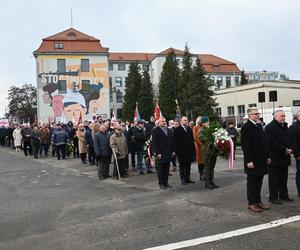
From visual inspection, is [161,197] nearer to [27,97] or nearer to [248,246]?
[248,246]

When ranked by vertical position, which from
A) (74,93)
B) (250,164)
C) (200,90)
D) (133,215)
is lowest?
(133,215)

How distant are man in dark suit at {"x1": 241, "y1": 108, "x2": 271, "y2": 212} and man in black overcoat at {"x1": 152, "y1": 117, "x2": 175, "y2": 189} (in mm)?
3314

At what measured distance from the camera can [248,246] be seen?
5.65 metres

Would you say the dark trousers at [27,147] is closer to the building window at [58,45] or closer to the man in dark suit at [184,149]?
the man in dark suit at [184,149]

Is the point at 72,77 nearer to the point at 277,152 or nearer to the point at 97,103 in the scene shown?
the point at 97,103

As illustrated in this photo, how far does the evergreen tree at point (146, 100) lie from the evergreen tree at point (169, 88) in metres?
3.15

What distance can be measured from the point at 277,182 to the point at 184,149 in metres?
3.36

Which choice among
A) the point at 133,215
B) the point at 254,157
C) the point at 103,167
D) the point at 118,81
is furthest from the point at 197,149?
the point at 118,81

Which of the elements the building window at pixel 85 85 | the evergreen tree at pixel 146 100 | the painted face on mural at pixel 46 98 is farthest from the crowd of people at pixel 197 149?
the building window at pixel 85 85

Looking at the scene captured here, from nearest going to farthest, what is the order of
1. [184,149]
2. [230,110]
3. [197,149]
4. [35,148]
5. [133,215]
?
1. [133,215]
2. [184,149]
3. [197,149]
4. [35,148]
5. [230,110]

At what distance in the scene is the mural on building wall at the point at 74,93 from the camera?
67250 mm

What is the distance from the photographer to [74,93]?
68.8m

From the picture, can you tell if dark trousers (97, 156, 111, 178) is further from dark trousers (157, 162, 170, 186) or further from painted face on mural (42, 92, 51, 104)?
painted face on mural (42, 92, 51, 104)

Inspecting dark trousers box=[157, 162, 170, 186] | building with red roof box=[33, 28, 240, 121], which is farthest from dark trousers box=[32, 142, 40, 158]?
building with red roof box=[33, 28, 240, 121]
